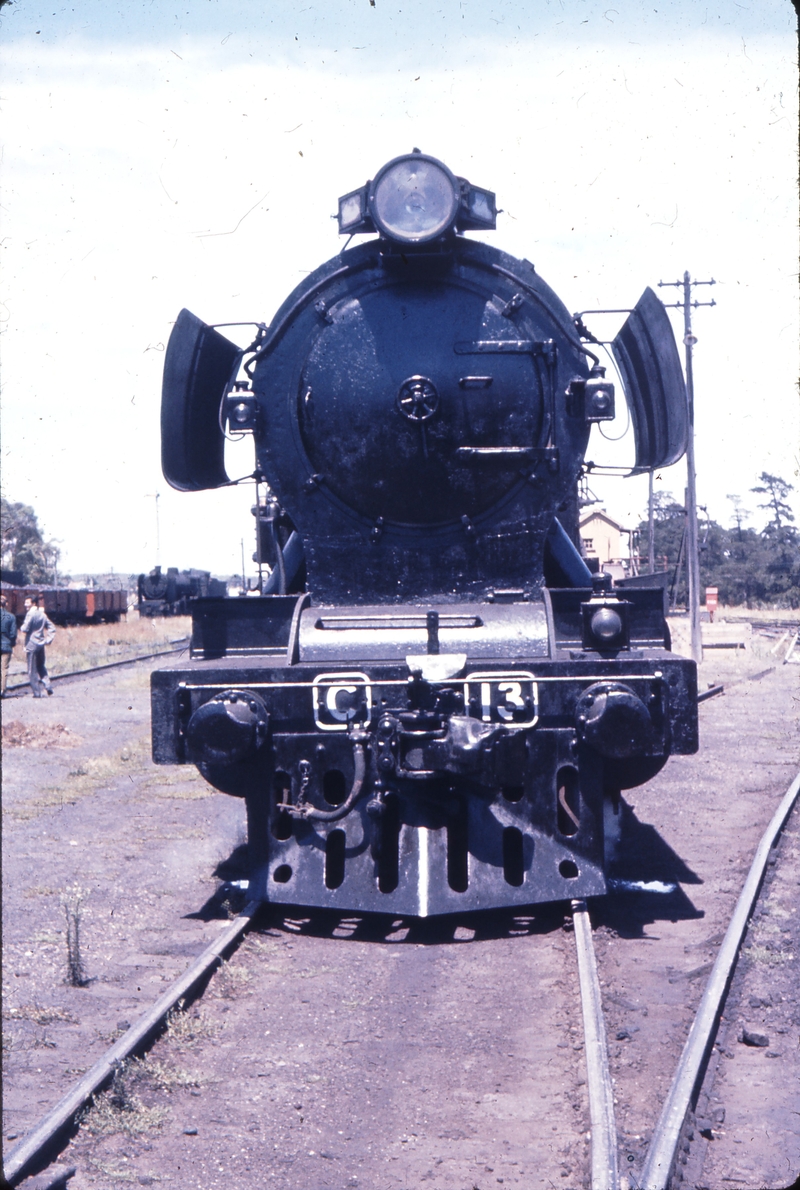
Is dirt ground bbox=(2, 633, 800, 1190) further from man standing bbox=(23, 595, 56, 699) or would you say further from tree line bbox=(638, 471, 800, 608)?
tree line bbox=(638, 471, 800, 608)

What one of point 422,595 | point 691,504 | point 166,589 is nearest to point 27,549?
point 166,589

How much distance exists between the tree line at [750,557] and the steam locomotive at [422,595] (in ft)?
131

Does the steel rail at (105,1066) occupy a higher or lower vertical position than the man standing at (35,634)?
lower

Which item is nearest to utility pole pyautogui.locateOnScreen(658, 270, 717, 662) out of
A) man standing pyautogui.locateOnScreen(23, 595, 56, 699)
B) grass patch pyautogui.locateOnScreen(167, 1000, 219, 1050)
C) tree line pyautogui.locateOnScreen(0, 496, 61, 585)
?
man standing pyautogui.locateOnScreen(23, 595, 56, 699)

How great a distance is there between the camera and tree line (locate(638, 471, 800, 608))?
163 feet

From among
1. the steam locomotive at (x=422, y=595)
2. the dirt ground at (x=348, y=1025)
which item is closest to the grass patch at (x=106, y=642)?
the dirt ground at (x=348, y=1025)

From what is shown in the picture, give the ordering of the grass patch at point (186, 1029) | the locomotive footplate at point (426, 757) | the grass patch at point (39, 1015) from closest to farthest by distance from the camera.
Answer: the grass patch at point (186, 1029) < the grass patch at point (39, 1015) < the locomotive footplate at point (426, 757)

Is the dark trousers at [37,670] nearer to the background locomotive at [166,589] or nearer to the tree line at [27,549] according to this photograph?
the background locomotive at [166,589]

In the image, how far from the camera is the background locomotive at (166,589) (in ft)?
143

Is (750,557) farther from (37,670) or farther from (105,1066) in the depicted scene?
A: (105,1066)

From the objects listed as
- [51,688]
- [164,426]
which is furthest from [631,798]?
[51,688]

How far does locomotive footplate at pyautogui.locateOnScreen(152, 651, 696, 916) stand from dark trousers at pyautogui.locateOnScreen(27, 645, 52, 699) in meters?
12.2

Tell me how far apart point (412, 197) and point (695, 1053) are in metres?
4.02

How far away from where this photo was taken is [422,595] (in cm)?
557
